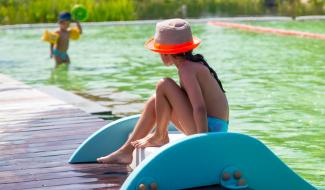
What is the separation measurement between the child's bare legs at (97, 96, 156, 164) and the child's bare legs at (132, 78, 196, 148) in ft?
0.25

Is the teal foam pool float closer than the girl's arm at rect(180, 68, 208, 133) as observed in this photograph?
Yes

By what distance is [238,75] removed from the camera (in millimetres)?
13945

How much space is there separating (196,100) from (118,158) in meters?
0.95

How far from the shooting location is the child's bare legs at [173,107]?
504cm

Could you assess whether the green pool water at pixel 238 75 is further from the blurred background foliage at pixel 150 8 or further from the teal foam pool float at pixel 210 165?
the blurred background foliage at pixel 150 8

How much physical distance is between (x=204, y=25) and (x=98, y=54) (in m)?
10.2

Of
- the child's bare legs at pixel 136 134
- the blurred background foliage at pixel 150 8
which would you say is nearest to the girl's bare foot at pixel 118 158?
the child's bare legs at pixel 136 134

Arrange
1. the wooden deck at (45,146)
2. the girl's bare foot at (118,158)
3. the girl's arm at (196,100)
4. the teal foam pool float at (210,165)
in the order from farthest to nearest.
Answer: the girl's bare foot at (118,158)
the wooden deck at (45,146)
the girl's arm at (196,100)
the teal foam pool float at (210,165)

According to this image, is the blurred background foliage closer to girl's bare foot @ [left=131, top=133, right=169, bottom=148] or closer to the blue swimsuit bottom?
girl's bare foot @ [left=131, top=133, right=169, bottom=148]

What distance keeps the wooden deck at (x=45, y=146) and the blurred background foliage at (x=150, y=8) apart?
67.6ft

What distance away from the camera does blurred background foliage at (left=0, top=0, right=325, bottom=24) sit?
97.6 ft

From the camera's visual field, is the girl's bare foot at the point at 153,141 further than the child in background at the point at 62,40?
No

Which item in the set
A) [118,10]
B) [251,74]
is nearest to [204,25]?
[118,10]

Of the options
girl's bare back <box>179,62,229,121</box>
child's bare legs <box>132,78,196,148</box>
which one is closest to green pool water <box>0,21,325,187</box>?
girl's bare back <box>179,62,229,121</box>
